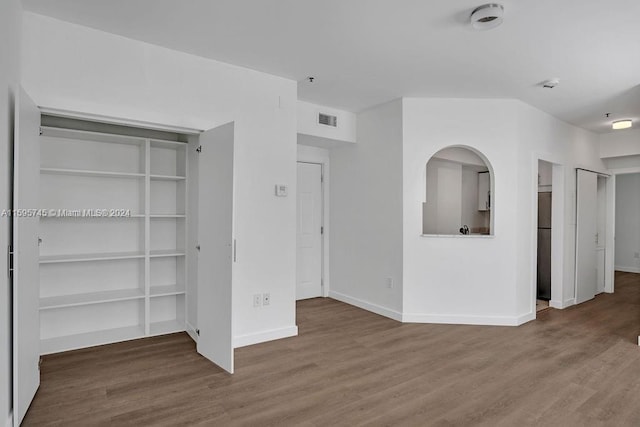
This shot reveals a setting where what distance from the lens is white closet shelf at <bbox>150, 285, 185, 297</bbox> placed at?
12.1ft

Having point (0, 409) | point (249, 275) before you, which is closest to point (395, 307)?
point (249, 275)

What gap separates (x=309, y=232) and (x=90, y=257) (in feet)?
9.37

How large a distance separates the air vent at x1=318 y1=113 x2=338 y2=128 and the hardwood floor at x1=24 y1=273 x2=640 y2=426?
2.56m

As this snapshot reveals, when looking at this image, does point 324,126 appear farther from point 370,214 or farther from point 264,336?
point 264,336

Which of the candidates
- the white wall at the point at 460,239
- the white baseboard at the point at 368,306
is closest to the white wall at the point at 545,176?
the white wall at the point at 460,239

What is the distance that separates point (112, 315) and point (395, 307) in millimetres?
3075

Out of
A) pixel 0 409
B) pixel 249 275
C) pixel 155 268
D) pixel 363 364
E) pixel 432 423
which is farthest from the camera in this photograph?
pixel 155 268

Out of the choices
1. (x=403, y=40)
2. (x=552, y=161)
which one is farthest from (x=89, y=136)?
(x=552, y=161)

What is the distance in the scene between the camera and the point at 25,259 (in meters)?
2.24

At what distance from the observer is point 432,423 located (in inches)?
89.1

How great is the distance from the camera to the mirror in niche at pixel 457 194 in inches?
181

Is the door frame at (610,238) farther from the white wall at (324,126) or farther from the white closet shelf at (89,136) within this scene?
the white closet shelf at (89,136)

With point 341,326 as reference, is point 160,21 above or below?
above

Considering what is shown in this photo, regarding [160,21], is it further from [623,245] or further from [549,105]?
[623,245]
